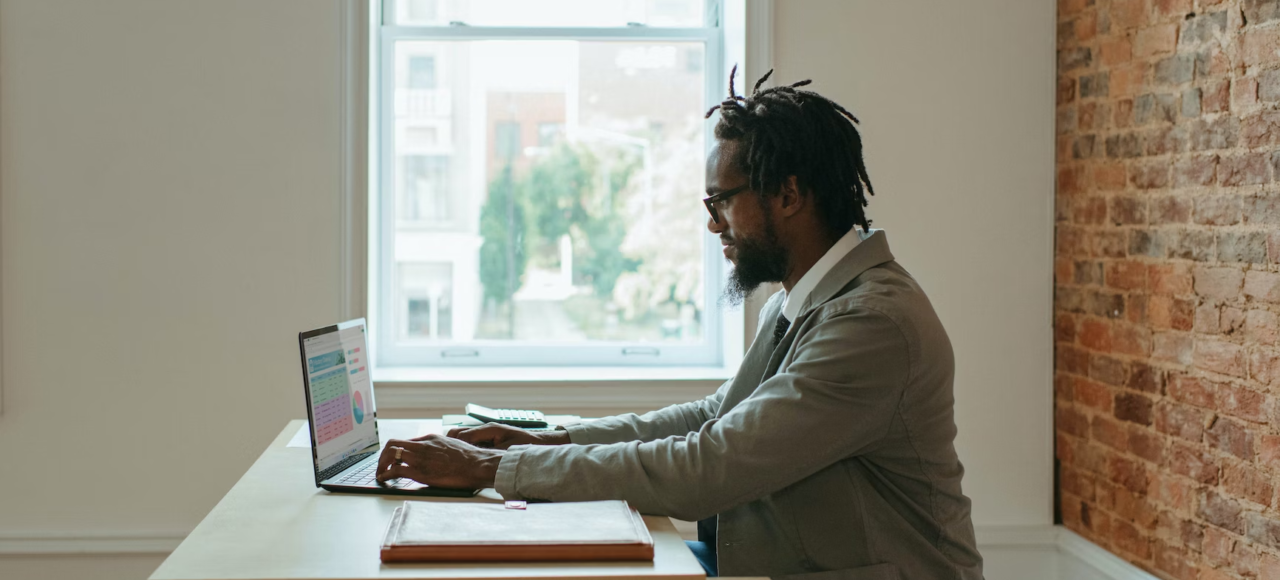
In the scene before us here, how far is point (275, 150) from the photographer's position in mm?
3068

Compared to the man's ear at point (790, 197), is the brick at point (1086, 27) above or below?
above

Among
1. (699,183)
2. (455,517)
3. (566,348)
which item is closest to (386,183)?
(566,348)

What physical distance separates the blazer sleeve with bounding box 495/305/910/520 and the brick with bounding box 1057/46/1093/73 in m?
1.80

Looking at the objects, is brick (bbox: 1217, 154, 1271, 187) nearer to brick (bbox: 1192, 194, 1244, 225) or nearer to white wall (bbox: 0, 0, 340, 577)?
brick (bbox: 1192, 194, 1244, 225)

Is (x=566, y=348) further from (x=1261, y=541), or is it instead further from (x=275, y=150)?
(x=1261, y=541)

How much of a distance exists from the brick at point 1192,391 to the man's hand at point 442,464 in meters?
1.71

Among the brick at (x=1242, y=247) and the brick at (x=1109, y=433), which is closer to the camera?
the brick at (x=1242, y=247)

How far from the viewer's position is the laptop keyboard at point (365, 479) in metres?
1.76

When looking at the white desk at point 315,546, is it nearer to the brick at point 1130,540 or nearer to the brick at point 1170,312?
the brick at point 1170,312

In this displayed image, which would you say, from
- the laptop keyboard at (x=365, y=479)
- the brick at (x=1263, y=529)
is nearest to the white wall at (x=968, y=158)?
the brick at (x=1263, y=529)

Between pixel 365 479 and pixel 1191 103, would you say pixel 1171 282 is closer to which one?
pixel 1191 103

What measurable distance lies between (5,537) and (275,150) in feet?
4.35

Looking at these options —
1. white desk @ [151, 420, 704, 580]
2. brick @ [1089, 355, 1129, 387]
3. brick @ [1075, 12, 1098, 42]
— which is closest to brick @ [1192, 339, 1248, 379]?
brick @ [1089, 355, 1129, 387]

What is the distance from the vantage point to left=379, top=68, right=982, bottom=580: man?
1.60m
